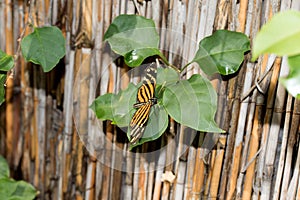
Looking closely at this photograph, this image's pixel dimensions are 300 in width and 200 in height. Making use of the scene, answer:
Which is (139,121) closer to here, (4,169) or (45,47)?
(45,47)

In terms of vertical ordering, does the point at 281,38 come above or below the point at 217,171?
above

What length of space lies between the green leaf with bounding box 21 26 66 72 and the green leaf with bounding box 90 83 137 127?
115 millimetres

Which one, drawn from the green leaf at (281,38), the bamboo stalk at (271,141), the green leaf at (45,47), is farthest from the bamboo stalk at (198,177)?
the green leaf at (281,38)

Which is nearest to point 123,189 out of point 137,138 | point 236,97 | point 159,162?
point 159,162

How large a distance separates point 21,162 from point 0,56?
0.35 m

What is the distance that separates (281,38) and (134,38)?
1.28ft

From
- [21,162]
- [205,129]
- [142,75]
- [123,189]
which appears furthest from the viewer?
[21,162]

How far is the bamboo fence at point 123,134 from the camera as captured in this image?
0.73 meters

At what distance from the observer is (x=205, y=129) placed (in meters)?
0.68

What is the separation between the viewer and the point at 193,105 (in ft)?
2.26

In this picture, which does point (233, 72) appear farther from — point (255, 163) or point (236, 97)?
point (255, 163)

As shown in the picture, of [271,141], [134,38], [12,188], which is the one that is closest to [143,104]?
[134,38]

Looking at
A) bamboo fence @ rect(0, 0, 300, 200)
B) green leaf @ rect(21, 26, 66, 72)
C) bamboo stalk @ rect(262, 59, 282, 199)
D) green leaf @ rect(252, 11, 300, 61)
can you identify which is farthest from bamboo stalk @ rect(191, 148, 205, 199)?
green leaf @ rect(252, 11, 300, 61)

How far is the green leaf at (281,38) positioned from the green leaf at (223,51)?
299 mm
